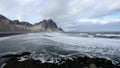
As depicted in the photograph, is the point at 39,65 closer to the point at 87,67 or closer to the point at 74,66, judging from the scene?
the point at 74,66

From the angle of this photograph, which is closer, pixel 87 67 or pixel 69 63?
pixel 87 67

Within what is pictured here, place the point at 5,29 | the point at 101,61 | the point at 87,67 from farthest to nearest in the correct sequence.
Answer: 1. the point at 5,29
2. the point at 101,61
3. the point at 87,67

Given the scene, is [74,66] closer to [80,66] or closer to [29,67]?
[80,66]

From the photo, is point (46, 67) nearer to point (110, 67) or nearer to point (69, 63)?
point (69, 63)

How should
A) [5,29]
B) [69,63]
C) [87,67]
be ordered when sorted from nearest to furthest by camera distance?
[87,67] < [69,63] < [5,29]

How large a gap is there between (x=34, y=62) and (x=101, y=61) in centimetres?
546

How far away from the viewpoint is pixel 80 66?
1260 cm

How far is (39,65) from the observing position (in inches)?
508

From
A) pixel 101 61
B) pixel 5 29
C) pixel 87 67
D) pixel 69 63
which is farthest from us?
pixel 5 29

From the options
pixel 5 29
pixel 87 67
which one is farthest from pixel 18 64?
pixel 5 29

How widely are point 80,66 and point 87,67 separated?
600 mm

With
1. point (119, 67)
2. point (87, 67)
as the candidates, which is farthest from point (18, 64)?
point (119, 67)

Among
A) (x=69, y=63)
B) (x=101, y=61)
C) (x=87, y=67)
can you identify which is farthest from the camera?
(x=101, y=61)

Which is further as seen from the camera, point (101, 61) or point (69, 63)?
point (101, 61)
